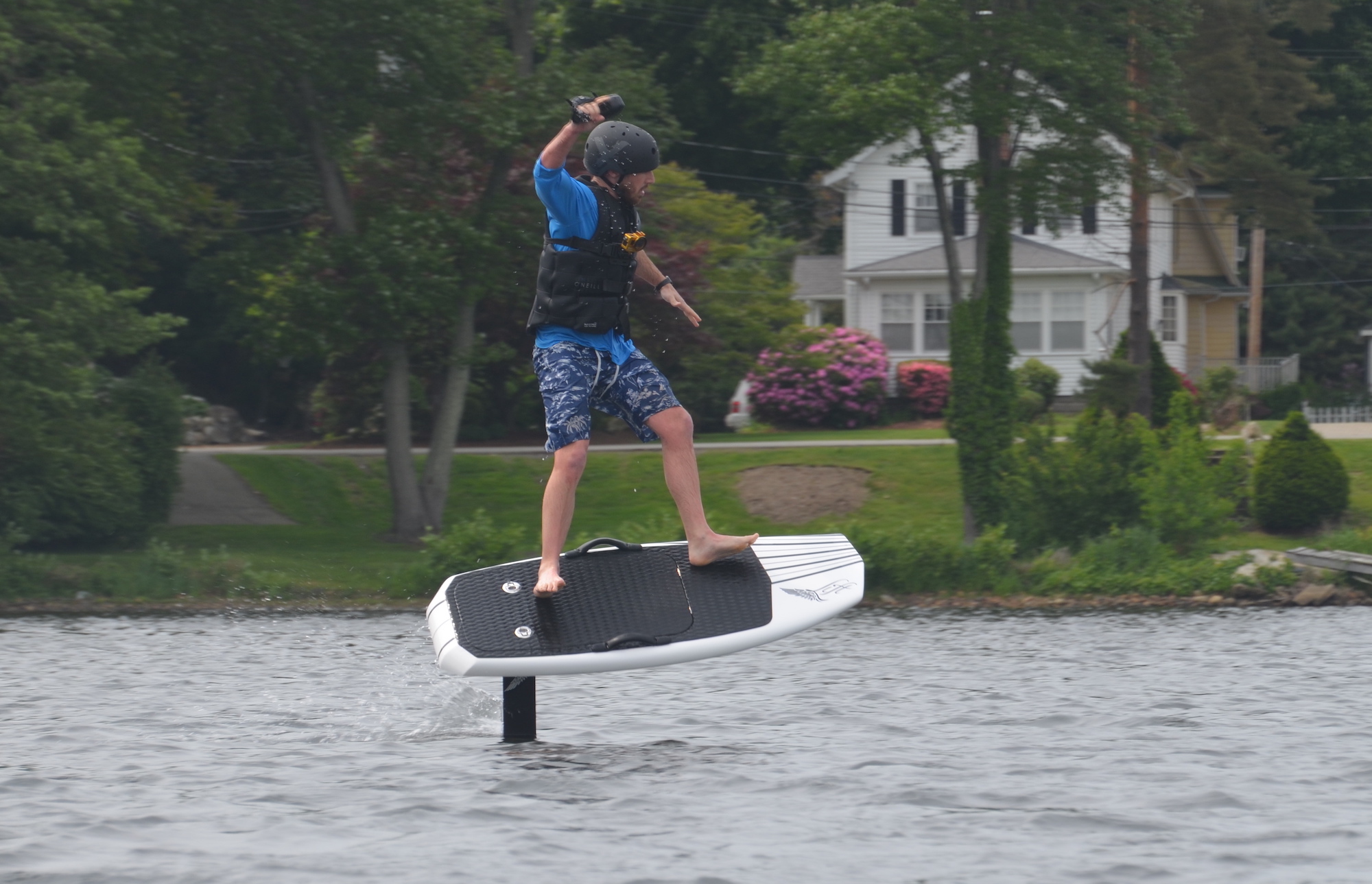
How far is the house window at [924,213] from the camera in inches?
1738

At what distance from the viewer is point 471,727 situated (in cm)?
1055

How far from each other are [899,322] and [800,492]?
17.4 m

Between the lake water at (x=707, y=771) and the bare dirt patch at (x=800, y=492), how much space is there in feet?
36.6

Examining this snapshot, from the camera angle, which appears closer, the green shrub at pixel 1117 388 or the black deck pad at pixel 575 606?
the black deck pad at pixel 575 606

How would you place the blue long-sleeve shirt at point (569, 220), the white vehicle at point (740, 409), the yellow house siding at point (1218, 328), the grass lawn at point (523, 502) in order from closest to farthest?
the blue long-sleeve shirt at point (569, 220) < the grass lawn at point (523, 502) < the white vehicle at point (740, 409) < the yellow house siding at point (1218, 328)

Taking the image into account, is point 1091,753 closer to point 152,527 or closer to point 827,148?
point 827,148

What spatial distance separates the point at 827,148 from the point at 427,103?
590cm

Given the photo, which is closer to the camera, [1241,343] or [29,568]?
[29,568]

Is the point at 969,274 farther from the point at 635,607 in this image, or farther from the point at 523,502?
the point at 635,607

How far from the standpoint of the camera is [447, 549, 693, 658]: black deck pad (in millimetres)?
8070

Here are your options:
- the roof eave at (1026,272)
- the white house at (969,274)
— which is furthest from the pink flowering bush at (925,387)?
the roof eave at (1026,272)

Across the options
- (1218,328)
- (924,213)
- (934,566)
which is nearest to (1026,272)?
(924,213)

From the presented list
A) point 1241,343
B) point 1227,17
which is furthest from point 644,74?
point 1241,343

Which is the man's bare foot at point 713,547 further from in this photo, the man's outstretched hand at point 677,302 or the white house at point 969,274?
the white house at point 969,274
